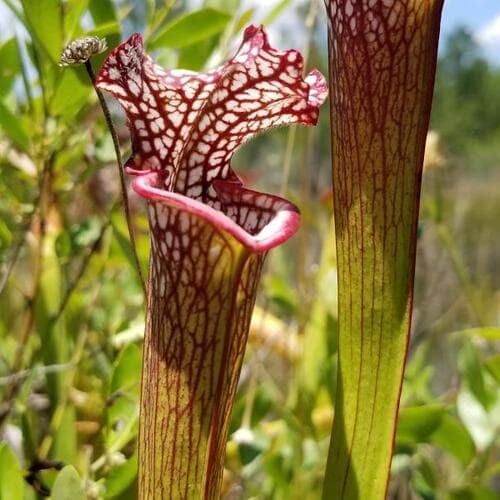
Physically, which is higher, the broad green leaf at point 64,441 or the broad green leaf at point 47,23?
the broad green leaf at point 47,23

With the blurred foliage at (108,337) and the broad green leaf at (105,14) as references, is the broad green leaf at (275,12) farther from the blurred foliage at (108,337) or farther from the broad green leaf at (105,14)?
the broad green leaf at (105,14)

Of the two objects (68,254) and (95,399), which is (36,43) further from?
(95,399)

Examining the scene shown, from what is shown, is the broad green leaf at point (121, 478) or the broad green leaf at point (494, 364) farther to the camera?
the broad green leaf at point (494, 364)

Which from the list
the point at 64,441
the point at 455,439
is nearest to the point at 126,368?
the point at 64,441

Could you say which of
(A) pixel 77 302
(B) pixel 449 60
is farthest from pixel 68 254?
(B) pixel 449 60

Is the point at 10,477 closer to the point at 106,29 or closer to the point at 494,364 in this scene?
the point at 106,29

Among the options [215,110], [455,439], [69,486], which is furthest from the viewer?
[455,439]

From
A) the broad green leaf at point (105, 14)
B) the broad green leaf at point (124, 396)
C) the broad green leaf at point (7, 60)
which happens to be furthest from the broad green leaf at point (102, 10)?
the broad green leaf at point (124, 396)
